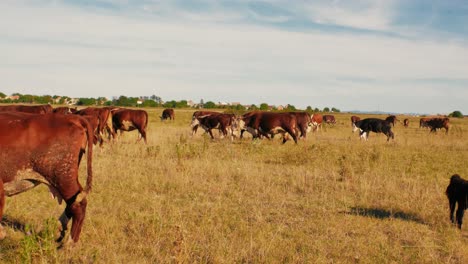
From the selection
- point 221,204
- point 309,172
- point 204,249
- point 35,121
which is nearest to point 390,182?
point 309,172

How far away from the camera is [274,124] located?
66.0 feet

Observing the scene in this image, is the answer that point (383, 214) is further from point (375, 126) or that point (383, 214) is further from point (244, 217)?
point (375, 126)

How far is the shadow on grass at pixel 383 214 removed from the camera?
289 inches

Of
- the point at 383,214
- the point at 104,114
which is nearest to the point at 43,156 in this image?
the point at 383,214

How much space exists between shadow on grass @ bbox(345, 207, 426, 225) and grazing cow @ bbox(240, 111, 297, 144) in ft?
38.6

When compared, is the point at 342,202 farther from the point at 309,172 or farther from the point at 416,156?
the point at 416,156

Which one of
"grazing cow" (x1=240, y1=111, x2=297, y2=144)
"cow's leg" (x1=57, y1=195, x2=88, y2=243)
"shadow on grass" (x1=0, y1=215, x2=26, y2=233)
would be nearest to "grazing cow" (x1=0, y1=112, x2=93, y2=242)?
"cow's leg" (x1=57, y1=195, x2=88, y2=243)

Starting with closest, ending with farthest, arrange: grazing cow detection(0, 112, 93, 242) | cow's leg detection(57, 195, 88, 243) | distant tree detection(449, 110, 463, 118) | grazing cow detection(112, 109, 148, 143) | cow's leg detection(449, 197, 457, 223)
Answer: grazing cow detection(0, 112, 93, 242) → cow's leg detection(57, 195, 88, 243) → cow's leg detection(449, 197, 457, 223) → grazing cow detection(112, 109, 148, 143) → distant tree detection(449, 110, 463, 118)

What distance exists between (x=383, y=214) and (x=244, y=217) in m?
2.77

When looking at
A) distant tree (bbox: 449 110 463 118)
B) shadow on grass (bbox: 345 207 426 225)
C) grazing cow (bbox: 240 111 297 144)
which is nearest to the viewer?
shadow on grass (bbox: 345 207 426 225)

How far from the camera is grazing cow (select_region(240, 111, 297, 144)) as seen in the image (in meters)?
20.0

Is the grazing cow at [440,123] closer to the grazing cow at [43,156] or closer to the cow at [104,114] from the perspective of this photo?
the cow at [104,114]

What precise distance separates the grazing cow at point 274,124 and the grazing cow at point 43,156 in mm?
15143

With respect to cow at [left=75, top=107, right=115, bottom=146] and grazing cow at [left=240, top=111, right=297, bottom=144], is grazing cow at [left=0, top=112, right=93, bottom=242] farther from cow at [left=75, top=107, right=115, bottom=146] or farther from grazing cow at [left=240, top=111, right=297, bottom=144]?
grazing cow at [left=240, top=111, right=297, bottom=144]
